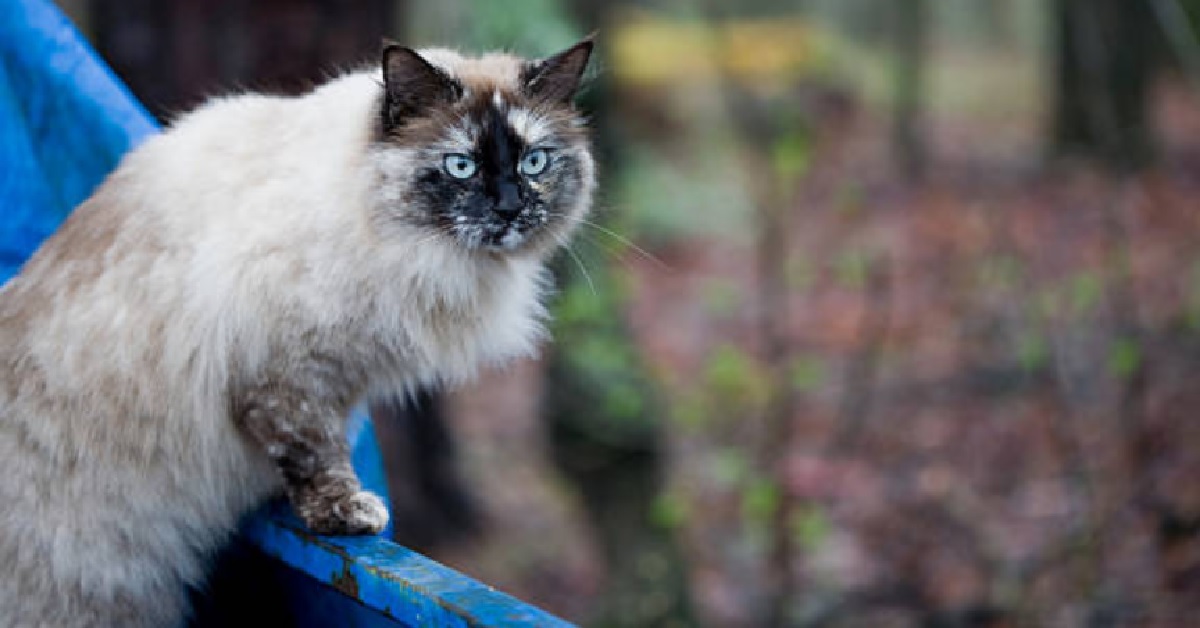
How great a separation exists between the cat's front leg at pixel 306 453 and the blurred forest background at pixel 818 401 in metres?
1.42

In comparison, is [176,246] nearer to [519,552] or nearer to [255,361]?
[255,361]

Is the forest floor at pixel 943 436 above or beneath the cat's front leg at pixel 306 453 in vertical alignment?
beneath

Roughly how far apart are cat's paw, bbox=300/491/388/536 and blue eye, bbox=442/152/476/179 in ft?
2.56

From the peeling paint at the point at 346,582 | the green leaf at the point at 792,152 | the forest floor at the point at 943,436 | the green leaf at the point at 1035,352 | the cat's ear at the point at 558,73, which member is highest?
the cat's ear at the point at 558,73

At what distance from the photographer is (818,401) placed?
9773mm

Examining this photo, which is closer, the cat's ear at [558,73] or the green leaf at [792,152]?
the cat's ear at [558,73]

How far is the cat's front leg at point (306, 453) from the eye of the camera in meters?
3.38

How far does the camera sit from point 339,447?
3492 mm

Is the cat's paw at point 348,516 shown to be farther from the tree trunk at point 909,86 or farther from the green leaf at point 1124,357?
the tree trunk at point 909,86

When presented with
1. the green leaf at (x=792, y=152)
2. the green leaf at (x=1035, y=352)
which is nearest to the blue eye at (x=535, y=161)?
the green leaf at (x=792, y=152)

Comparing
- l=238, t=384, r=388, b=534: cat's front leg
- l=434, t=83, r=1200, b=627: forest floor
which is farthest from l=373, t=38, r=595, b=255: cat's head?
l=434, t=83, r=1200, b=627: forest floor

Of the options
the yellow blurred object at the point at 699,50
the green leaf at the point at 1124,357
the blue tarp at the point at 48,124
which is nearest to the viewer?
the blue tarp at the point at 48,124

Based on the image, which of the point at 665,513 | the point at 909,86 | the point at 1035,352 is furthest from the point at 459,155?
the point at 909,86

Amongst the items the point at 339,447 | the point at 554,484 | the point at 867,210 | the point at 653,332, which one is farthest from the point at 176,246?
the point at 867,210
